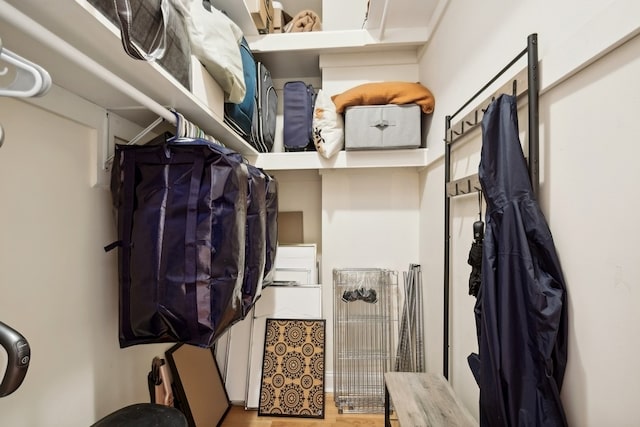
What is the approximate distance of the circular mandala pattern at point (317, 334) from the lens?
81.2 inches

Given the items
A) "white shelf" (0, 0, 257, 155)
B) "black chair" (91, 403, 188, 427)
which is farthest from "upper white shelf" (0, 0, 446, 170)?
"black chair" (91, 403, 188, 427)

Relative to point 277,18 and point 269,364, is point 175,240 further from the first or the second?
point 277,18

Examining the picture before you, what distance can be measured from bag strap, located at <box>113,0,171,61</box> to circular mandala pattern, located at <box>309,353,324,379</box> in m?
2.00

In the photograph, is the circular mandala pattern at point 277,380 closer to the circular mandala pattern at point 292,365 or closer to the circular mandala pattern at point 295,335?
the circular mandala pattern at point 292,365

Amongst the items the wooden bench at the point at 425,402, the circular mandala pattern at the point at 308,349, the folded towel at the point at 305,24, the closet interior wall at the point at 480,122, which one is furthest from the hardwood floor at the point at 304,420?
the folded towel at the point at 305,24

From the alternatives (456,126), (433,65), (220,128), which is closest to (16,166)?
(220,128)

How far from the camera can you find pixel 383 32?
191cm

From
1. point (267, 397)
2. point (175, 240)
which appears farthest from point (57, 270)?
point (267, 397)

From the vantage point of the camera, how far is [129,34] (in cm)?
74

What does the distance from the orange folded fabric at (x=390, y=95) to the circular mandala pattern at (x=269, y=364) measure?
1870 millimetres

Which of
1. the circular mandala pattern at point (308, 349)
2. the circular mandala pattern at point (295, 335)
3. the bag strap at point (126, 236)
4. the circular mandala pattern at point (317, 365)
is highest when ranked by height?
the bag strap at point (126, 236)

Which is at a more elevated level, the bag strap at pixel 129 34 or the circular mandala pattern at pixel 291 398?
the bag strap at pixel 129 34

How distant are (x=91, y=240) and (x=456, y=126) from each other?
1702mm

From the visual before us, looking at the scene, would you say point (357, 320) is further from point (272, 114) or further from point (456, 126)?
point (272, 114)
